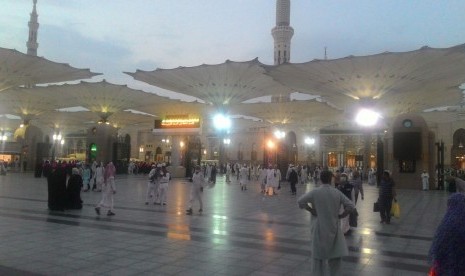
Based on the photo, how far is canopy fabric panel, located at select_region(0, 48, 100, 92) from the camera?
3466 centimetres

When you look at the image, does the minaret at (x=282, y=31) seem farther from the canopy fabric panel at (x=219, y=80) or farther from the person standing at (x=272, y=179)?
the person standing at (x=272, y=179)

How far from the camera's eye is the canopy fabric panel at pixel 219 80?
118ft

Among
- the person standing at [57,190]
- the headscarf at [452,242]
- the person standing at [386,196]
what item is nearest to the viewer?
the headscarf at [452,242]

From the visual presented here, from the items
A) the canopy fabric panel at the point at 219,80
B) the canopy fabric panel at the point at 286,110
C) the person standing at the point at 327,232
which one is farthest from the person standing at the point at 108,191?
the canopy fabric panel at the point at 286,110

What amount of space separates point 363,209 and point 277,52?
3014 inches

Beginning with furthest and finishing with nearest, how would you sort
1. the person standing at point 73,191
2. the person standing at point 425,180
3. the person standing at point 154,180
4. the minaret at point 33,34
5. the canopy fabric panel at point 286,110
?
the minaret at point 33,34
the canopy fabric panel at point 286,110
the person standing at point 425,180
the person standing at point 154,180
the person standing at point 73,191

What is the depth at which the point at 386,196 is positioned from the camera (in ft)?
36.9

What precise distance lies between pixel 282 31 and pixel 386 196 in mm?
80291

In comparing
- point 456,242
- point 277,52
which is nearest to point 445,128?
point 277,52

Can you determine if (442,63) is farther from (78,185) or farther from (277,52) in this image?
(277,52)

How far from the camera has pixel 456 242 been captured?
10.3 feet

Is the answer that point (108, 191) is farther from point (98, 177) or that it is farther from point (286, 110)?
point (286, 110)

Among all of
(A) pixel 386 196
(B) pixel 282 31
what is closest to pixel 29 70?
(A) pixel 386 196

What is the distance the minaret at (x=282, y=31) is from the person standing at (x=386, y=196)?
255 ft
